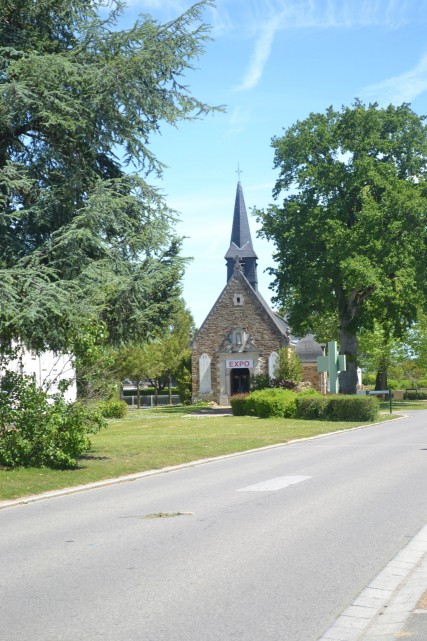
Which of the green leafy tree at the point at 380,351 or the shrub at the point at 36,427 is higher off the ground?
the green leafy tree at the point at 380,351

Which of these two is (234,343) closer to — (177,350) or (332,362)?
(177,350)

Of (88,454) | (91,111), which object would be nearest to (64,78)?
(91,111)

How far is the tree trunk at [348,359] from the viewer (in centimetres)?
4691

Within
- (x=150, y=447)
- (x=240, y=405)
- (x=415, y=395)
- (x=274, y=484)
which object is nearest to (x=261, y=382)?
(x=240, y=405)

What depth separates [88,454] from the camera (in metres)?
19.1

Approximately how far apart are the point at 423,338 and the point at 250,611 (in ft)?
239

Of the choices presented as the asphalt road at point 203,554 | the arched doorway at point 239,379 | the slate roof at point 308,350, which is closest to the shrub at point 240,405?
the arched doorway at point 239,379

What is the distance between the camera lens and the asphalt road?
552 centimetres

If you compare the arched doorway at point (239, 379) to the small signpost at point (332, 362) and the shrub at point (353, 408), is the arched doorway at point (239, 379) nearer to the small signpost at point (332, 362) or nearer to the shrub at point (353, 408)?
the shrub at point (353, 408)

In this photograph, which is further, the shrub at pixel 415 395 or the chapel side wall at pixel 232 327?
the shrub at pixel 415 395

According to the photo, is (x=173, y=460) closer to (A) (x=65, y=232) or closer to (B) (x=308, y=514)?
(A) (x=65, y=232)

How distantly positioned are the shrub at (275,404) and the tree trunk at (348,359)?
7837 mm

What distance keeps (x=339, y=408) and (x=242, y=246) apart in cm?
3737

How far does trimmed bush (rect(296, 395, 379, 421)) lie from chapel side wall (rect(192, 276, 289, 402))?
21232 millimetres
